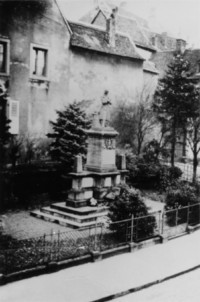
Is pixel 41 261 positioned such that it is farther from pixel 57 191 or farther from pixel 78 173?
pixel 57 191

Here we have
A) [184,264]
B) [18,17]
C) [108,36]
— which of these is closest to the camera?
[184,264]

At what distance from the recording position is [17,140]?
2008 cm

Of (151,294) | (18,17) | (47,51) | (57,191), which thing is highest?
(18,17)

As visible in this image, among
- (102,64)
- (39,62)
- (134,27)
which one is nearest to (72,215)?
(39,62)

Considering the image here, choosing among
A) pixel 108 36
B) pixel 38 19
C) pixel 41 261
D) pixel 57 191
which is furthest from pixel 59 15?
pixel 41 261

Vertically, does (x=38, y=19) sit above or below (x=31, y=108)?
above

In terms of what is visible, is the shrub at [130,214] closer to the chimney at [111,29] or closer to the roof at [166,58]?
the chimney at [111,29]

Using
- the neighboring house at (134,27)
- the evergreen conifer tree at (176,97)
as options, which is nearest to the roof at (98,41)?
the neighboring house at (134,27)

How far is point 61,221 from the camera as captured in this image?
13797 mm

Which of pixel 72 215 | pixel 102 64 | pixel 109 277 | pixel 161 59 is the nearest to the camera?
pixel 109 277

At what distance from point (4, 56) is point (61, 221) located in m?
9.79

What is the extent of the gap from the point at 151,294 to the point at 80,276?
1.75 metres

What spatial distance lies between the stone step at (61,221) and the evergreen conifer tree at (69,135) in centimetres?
412

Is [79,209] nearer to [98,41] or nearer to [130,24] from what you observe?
[98,41]
